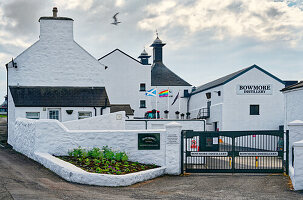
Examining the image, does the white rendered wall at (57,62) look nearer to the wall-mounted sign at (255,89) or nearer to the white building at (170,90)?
the wall-mounted sign at (255,89)

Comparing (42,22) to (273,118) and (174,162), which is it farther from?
(273,118)

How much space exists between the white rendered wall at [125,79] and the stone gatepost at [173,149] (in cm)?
3814

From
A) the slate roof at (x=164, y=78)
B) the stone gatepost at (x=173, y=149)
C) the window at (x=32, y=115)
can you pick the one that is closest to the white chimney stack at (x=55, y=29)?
the window at (x=32, y=115)

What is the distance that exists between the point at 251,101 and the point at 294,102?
2033 cm

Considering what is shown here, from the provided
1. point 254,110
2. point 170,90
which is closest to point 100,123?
point 254,110

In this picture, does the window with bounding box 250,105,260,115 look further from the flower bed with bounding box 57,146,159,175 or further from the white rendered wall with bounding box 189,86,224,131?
the flower bed with bounding box 57,146,159,175

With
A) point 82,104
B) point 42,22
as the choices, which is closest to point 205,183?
point 82,104

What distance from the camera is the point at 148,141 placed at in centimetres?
1777

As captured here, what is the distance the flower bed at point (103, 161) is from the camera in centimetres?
1527

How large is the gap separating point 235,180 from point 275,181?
5.26 ft

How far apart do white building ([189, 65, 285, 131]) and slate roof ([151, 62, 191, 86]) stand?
1638 centimetres

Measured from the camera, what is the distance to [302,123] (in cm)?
1673

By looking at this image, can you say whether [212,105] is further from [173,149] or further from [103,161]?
[103,161]

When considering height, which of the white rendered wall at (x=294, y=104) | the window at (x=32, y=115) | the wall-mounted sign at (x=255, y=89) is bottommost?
the window at (x=32, y=115)
